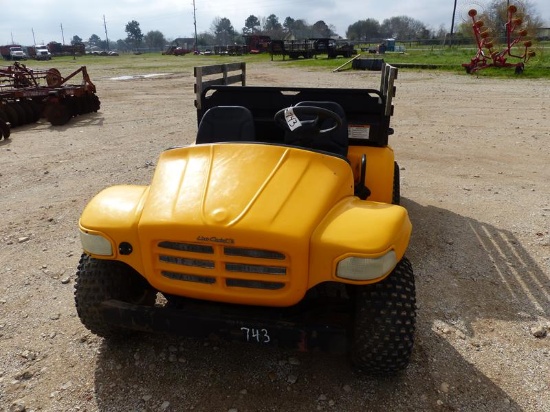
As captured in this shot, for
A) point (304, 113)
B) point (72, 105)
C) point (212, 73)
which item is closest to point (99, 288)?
point (304, 113)

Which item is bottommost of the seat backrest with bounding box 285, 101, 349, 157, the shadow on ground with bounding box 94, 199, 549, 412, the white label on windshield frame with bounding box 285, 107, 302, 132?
the shadow on ground with bounding box 94, 199, 549, 412

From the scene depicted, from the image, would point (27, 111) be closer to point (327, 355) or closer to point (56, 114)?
point (56, 114)

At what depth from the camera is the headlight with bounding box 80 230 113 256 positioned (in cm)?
246

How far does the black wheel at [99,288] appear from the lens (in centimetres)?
261

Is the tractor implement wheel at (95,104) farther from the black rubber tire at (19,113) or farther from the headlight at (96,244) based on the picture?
the headlight at (96,244)

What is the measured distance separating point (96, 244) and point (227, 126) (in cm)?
131

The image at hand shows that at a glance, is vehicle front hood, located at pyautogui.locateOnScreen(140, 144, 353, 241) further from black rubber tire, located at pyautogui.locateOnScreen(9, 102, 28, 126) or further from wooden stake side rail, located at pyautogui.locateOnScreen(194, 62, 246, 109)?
black rubber tire, located at pyautogui.locateOnScreen(9, 102, 28, 126)

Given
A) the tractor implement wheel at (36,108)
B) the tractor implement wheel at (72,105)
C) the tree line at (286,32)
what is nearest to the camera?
the tractor implement wheel at (36,108)

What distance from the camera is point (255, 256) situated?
2.23 m

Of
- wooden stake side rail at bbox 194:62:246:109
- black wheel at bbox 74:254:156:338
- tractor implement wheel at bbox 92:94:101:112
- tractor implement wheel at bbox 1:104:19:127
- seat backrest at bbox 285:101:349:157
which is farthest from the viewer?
tractor implement wheel at bbox 92:94:101:112

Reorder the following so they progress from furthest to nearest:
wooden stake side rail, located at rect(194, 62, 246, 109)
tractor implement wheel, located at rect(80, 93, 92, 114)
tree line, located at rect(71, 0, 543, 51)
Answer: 1. tree line, located at rect(71, 0, 543, 51)
2. tractor implement wheel, located at rect(80, 93, 92, 114)
3. wooden stake side rail, located at rect(194, 62, 246, 109)

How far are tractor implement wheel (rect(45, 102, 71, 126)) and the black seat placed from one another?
347 inches

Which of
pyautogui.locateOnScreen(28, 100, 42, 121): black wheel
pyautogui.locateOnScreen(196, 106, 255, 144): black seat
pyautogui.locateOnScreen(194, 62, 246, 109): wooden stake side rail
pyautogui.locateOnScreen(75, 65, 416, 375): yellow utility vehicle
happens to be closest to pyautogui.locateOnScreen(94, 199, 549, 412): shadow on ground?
pyautogui.locateOnScreen(75, 65, 416, 375): yellow utility vehicle

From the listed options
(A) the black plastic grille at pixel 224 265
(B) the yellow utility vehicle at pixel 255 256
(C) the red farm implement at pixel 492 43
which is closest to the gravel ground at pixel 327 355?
(B) the yellow utility vehicle at pixel 255 256
